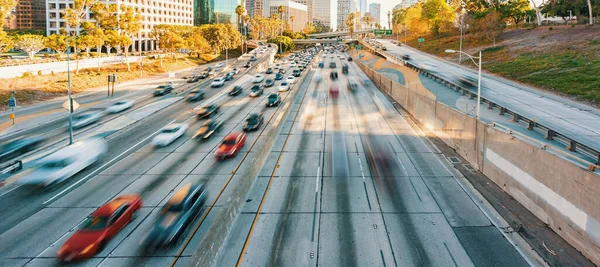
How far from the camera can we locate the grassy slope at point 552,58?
49625 mm

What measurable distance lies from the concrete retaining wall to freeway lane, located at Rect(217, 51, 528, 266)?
8.21 feet

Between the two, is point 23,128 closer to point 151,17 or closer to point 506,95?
point 506,95

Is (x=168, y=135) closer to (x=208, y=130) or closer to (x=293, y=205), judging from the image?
(x=208, y=130)

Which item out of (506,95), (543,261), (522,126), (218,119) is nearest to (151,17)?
(218,119)

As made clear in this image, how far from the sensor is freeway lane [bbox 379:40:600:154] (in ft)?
103

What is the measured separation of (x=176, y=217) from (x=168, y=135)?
16.7 metres

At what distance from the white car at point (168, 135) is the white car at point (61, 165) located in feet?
15.2

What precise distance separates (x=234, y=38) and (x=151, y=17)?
3541 cm

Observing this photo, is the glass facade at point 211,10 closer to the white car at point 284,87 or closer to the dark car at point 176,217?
the white car at point 284,87

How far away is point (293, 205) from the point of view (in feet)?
68.6

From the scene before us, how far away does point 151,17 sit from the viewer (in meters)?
143

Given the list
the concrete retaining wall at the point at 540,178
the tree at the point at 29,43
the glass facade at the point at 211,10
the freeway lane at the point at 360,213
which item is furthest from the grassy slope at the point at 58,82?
the glass facade at the point at 211,10

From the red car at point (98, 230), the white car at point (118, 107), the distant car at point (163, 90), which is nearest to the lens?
the red car at point (98, 230)

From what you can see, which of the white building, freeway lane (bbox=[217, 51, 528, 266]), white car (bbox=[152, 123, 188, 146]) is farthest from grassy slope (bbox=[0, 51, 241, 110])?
freeway lane (bbox=[217, 51, 528, 266])
